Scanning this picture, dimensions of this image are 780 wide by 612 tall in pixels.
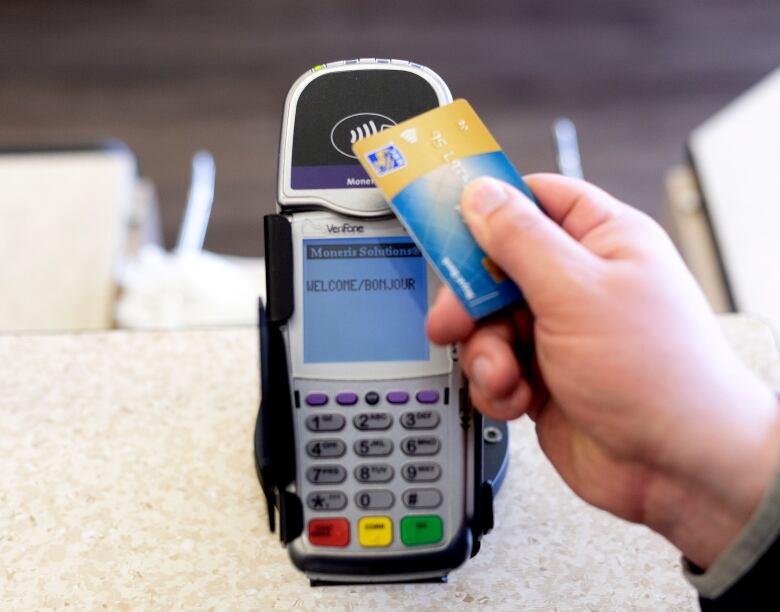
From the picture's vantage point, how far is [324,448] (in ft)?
1.42

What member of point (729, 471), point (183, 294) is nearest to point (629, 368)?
point (729, 471)

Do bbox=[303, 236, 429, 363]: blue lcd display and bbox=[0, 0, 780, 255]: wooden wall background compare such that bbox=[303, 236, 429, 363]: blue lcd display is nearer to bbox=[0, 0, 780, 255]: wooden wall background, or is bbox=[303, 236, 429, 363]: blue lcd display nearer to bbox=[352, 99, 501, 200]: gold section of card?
bbox=[352, 99, 501, 200]: gold section of card

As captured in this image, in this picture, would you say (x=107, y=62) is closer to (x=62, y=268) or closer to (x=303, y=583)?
(x=62, y=268)

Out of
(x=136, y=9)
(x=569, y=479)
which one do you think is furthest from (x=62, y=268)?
(x=136, y=9)

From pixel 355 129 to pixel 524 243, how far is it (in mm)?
132

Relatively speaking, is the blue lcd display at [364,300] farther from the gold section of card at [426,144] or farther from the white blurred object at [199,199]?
the white blurred object at [199,199]

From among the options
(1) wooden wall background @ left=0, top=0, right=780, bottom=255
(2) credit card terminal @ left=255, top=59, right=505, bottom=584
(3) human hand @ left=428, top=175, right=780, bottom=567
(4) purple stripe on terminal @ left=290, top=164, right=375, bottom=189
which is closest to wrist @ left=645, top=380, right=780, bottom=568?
(3) human hand @ left=428, top=175, right=780, bottom=567

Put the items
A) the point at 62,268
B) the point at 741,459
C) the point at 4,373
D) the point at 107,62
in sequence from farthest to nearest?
1. the point at 107,62
2. the point at 62,268
3. the point at 4,373
4. the point at 741,459

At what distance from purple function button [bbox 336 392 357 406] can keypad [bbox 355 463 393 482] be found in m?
0.03

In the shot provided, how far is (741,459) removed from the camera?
0.36 metres

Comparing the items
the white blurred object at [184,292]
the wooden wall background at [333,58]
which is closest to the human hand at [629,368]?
the white blurred object at [184,292]

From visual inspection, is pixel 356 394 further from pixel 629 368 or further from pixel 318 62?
pixel 318 62

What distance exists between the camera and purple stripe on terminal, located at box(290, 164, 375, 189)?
45 cm

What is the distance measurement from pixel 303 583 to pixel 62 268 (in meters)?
0.54
